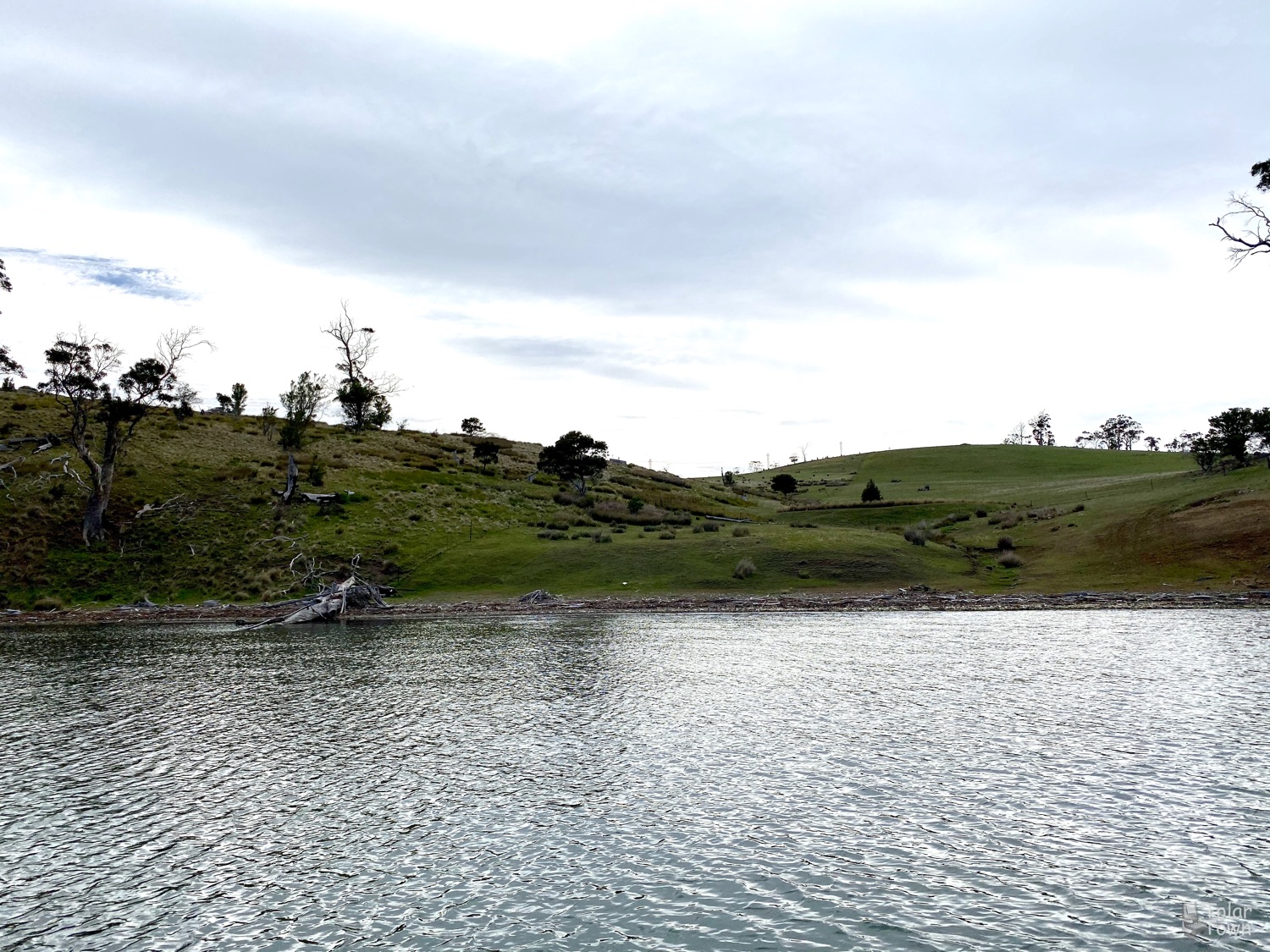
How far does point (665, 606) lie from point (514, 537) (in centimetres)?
2827

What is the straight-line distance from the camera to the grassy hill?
62500 millimetres

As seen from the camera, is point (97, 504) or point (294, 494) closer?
point (97, 504)

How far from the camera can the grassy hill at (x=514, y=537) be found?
62.5 meters

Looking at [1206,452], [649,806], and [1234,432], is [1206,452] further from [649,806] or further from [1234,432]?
[649,806]

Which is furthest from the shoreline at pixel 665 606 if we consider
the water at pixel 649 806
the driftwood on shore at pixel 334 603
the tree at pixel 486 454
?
the tree at pixel 486 454

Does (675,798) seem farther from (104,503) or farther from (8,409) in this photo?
(8,409)

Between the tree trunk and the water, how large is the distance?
44711 millimetres

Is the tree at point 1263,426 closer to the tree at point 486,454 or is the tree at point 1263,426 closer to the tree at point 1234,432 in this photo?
the tree at point 1234,432

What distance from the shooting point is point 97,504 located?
232ft

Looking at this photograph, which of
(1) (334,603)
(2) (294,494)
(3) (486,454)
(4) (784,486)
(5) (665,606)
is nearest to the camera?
(5) (665,606)

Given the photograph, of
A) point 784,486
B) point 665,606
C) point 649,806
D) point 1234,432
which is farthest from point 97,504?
point 784,486

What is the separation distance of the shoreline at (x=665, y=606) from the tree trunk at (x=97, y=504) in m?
12.7

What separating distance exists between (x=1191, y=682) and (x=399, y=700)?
25.1m

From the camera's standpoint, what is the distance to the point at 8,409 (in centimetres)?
10006
